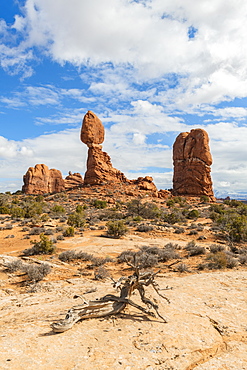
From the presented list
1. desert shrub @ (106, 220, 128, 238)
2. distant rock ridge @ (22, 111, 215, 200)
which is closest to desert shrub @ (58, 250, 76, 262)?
desert shrub @ (106, 220, 128, 238)

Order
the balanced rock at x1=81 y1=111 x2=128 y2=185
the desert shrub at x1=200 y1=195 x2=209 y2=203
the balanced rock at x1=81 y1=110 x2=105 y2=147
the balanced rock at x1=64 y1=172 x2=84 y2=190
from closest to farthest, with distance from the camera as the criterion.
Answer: the desert shrub at x1=200 y1=195 x2=209 y2=203
the balanced rock at x1=81 y1=110 x2=105 y2=147
the balanced rock at x1=81 y1=111 x2=128 y2=185
the balanced rock at x1=64 y1=172 x2=84 y2=190

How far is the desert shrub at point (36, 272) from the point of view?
8.47 meters

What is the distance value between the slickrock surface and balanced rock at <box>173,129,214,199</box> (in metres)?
45.6

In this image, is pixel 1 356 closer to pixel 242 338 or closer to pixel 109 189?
pixel 242 338

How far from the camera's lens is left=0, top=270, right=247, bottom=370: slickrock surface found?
11.3ft

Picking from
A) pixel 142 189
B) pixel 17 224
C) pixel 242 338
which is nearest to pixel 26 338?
pixel 242 338

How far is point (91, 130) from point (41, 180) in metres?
17.8

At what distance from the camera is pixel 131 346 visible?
3.84m

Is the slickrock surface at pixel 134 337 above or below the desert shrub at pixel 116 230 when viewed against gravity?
below

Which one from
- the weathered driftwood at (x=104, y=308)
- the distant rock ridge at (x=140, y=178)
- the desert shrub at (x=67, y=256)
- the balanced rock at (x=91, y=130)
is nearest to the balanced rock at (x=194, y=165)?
the distant rock ridge at (x=140, y=178)

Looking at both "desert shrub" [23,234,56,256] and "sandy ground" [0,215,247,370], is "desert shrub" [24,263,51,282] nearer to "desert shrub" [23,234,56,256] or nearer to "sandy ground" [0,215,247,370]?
"sandy ground" [0,215,247,370]

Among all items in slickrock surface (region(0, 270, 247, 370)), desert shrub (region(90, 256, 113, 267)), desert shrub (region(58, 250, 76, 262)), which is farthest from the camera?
desert shrub (region(58, 250, 76, 262))

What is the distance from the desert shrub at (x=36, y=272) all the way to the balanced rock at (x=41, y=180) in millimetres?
47498

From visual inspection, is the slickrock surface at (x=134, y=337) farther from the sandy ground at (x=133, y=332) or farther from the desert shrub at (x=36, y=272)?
the desert shrub at (x=36, y=272)
